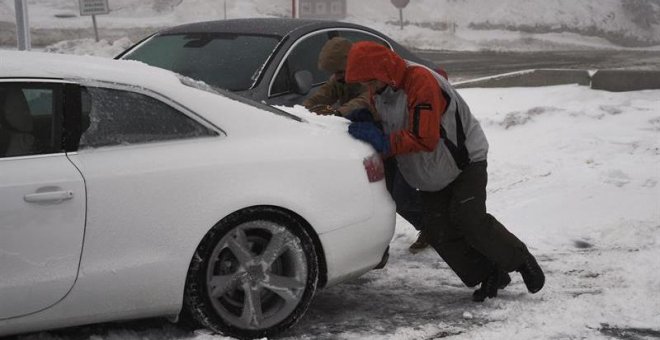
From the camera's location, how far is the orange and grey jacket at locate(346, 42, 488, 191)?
15.0 ft

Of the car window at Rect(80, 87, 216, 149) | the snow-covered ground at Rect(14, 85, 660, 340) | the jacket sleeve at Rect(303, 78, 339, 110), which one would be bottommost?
the snow-covered ground at Rect(14, 85, 660, 340)

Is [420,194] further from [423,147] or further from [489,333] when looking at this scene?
[489,333]

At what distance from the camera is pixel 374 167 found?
181 inches

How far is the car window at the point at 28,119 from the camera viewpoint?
12.7ft

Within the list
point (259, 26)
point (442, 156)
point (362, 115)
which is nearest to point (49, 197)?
point (362, 115)

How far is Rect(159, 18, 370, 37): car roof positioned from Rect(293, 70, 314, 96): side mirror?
0.55 m

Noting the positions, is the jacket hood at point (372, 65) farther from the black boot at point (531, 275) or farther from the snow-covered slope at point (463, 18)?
the snow-covered slope at point (463, 18)

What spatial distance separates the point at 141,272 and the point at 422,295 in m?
1.79

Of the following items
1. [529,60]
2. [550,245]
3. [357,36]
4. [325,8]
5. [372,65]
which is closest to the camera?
[372,65]

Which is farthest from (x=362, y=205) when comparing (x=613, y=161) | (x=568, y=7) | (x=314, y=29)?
(x=568, y=7)

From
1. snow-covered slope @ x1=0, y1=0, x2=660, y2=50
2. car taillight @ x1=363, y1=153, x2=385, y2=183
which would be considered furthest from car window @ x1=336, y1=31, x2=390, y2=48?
snow-covered slope @ x1=0, y1=0, x2=660, y2=50

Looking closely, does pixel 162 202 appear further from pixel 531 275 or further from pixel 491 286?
pixel 531 275

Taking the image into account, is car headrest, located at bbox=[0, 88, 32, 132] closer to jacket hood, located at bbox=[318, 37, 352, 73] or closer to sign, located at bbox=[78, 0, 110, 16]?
jacket hood, located at bbox=[318, 37, 352, 73]

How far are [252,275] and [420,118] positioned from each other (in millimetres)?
1141
